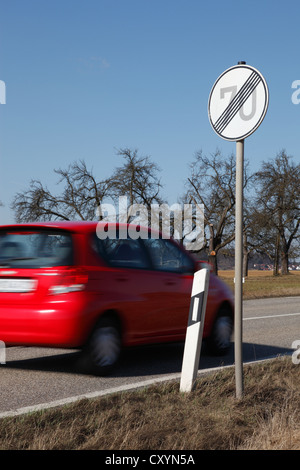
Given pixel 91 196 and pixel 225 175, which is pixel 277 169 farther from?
pixel 91 196

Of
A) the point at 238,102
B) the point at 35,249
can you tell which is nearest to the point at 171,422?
the point at 238,102

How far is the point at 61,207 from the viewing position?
43.6 m

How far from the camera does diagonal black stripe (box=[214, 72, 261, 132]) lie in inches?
216

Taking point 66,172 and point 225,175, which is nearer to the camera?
point 66,172

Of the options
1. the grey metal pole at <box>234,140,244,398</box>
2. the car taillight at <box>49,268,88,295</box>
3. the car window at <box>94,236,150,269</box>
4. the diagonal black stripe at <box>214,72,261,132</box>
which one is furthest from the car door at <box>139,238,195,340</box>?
the diagonal black stripe at <box>214,72,261,132</box>

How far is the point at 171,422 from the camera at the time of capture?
455 centimetres

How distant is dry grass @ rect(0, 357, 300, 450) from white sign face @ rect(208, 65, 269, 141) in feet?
7.45

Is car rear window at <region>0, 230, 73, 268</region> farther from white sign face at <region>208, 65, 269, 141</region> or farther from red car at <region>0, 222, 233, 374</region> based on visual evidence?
white sign face at <region>208, 65, 269, 141</region>

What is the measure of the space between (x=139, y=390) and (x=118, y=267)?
66.1 inches

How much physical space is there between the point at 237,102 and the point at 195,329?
206 cm

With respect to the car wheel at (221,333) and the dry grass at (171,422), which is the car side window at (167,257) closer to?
the car wheel at (221,333)

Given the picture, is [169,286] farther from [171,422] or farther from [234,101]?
[171,422]
